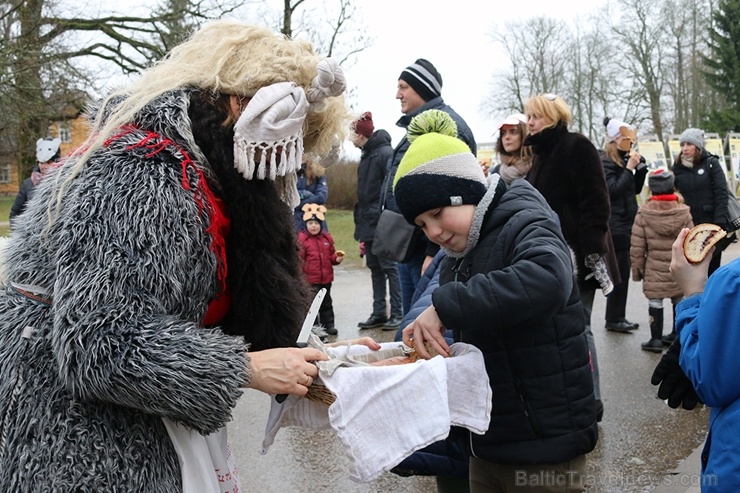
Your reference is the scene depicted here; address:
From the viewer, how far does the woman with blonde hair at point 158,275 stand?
162cm

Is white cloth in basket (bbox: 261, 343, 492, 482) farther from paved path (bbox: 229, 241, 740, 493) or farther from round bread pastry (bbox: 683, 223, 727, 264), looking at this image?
paved path (bbox: 229, 241, 740, 493)

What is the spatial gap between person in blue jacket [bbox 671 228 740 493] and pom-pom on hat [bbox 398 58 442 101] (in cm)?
394

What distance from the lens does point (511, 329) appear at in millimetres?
2211

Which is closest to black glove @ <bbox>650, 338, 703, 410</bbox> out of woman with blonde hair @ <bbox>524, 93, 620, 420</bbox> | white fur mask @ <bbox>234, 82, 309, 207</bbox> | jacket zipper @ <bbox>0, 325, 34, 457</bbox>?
white fur mask @ <bbox>234, 82, 309, 207</bbox>

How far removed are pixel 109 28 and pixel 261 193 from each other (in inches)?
603

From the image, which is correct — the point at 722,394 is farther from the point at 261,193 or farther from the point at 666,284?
the point at 666,284

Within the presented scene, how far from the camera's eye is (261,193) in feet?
6.31

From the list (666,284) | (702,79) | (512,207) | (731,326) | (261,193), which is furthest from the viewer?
(702,79)

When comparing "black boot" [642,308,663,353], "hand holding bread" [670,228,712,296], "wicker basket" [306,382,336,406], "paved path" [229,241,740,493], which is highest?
"hand holding bread" [670,228,712,296]

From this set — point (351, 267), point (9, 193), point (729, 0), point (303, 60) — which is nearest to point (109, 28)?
point (351, 267)

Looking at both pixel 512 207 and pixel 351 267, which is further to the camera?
pixel 351 267

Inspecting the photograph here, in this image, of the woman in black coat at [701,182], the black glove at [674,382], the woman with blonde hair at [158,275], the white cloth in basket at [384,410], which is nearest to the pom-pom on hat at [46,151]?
the woman with blonde hair at [158,275]

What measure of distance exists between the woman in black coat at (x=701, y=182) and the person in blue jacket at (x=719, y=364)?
6.10m

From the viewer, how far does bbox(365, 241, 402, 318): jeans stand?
25.8 ft
